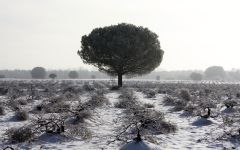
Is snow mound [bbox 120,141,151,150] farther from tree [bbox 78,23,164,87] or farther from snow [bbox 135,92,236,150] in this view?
tree [bbox 78,23,164,87]

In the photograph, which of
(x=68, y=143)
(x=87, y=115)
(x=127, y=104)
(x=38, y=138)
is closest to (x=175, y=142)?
(x=68, y=143)

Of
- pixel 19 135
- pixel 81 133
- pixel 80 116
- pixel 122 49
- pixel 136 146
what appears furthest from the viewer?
pixel 122 49

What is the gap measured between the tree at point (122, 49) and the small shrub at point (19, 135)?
38668mm

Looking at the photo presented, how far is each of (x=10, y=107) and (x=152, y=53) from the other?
111ft

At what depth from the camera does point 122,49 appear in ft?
168

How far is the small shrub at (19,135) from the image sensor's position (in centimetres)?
1238

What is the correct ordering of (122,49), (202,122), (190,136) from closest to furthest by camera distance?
(190,136) < (202,122) < (122,49)

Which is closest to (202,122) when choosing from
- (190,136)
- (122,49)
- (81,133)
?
(190,136)

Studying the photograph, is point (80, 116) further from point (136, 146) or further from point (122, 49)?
point (122, 49)

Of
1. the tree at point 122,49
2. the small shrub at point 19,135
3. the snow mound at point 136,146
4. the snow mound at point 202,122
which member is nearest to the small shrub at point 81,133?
the small shrub at point 19,135

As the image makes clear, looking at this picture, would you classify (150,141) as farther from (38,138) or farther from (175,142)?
(38,138)

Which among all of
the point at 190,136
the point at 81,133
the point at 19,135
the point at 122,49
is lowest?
the point at 190,136

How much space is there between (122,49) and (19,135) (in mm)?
39180

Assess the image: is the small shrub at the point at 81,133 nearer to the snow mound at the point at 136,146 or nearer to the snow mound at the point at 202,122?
the snow mound at the point at 136,146
